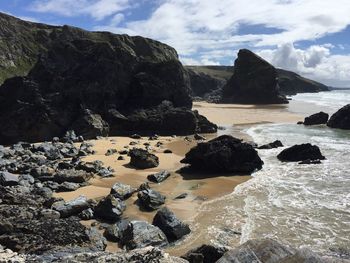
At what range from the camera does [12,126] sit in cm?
4691

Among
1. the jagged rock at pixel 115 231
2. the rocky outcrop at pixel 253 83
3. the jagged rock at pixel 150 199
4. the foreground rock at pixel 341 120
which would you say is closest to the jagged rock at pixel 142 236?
the jagged rock at pixel 115 231

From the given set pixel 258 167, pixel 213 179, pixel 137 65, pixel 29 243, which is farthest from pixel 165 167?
pixel 137 65

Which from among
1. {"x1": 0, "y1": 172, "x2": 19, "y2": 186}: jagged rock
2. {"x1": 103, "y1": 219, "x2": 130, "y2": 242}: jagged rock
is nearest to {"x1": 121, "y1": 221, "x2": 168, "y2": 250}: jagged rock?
{"x1": 103, "y1": 219, "x2": 130, "y2": 242}: jagged rock

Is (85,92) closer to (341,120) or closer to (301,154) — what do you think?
(301,154)

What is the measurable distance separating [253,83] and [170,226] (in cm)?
11846

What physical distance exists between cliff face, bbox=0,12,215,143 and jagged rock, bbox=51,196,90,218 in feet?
83.9

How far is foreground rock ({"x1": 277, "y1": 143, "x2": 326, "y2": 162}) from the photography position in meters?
35.4

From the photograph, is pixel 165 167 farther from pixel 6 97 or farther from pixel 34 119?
pixel 6 97

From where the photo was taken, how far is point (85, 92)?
51688 mm

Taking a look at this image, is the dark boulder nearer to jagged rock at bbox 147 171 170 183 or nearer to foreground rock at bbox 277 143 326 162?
foreground rock at bbox 277 143 326 162

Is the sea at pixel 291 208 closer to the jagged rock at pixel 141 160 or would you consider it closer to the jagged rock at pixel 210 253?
the jagged rock at pixel 210 253

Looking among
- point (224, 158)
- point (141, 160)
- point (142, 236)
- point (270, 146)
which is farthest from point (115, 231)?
point (270, 146)

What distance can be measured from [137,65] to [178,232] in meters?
41.7

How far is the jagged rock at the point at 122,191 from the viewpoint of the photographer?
2383 centimetres
